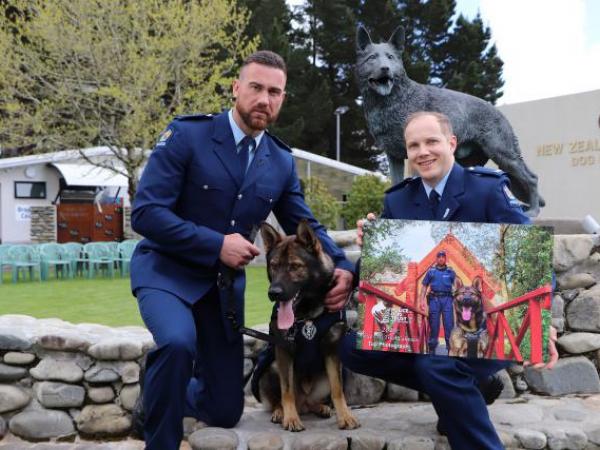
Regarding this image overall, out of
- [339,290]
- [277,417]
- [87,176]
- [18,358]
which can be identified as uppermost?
[87,176]

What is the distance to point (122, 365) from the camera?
11.6 feet

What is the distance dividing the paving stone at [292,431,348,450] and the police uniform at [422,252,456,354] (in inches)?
30.2

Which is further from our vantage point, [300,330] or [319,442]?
[300,330]

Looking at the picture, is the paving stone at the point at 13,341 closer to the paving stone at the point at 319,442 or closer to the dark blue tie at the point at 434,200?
the paving stone at the point at 319,442

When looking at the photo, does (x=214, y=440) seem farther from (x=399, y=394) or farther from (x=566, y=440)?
(x=566, y=440)

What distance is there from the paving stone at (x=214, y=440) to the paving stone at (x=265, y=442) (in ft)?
0.32

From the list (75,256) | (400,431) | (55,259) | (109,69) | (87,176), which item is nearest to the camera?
(400,431)

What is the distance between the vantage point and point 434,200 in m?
2.95

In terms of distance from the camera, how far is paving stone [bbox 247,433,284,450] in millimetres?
2918

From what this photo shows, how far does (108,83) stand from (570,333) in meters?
15.3

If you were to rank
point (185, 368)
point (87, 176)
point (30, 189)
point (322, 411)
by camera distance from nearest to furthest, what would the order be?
1. point (185, 368)
2. point (322, 411)
3. point (87, 176)
4. point (30, 189)

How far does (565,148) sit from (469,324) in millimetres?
12048

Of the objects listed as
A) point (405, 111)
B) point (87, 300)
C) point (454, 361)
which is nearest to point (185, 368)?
point (454, 361)

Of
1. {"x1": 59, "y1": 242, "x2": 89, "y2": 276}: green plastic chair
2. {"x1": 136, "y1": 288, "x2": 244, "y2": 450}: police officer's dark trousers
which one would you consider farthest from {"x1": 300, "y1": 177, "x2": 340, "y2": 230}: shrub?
{"x1": 136, "y1": 288, "x2": 244, "y2": 450}: police officer's dark trousers
